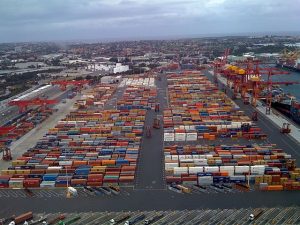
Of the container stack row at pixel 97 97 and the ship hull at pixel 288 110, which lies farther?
the container stack row at pixel 97 97

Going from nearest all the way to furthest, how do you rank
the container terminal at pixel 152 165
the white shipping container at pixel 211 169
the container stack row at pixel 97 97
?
the container terminal at pixel 152 165 → the white shipping container at pixel 211 169 → the container stack row at pixel 97 97

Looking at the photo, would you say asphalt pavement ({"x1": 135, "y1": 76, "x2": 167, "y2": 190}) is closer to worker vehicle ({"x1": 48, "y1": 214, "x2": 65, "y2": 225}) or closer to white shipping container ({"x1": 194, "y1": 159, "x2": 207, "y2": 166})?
white shipping container ({"x1": 194, "y1": 159, "x2": 207, "y2": 166})

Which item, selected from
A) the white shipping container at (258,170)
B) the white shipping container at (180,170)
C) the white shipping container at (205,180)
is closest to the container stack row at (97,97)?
the white shipping container at (180,170)

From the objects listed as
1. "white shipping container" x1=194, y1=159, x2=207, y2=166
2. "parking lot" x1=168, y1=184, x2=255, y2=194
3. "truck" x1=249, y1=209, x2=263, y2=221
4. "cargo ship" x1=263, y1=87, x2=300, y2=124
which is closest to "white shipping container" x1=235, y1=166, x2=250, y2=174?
"parking lot" x1=168, y1=184, x2=255, y2=194

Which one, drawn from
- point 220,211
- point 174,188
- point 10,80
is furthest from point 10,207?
point 10,80

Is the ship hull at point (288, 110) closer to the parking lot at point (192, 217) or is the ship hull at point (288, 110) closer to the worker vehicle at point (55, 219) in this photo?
the parking lot at point (192, 217)

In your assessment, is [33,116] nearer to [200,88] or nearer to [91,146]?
[91,146]

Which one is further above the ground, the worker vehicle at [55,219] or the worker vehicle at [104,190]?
the worker vehicle at [104,190]
